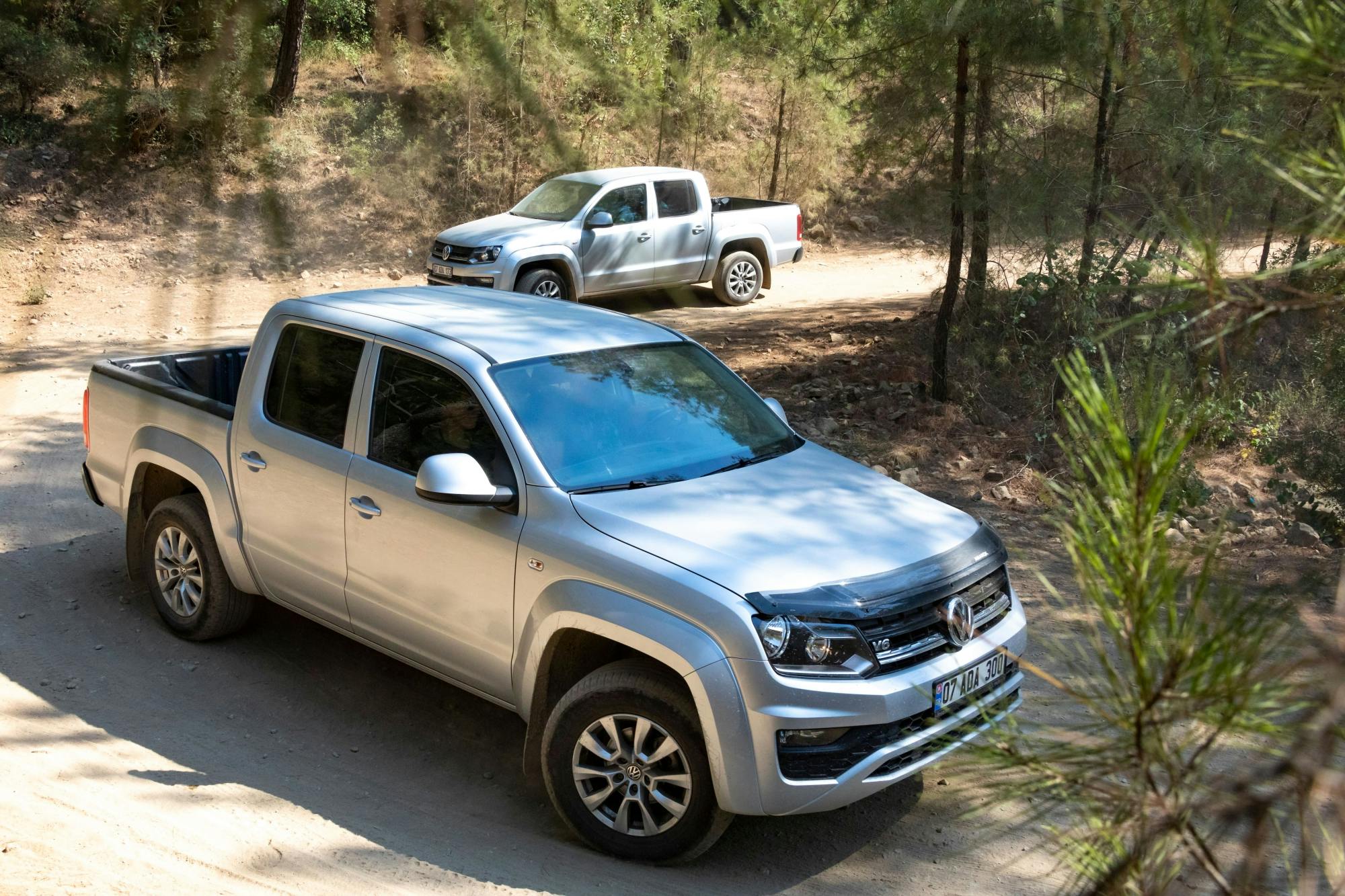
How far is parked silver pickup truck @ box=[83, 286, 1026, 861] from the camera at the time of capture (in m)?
4.08

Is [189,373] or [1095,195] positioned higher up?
[1095,195]

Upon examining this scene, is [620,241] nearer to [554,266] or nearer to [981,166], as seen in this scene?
[554,266]

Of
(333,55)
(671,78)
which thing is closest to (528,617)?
(671,78)

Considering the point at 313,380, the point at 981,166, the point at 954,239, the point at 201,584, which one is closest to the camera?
the point at 313,380

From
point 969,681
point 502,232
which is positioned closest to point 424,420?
point 969,681

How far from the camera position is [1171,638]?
1.48 m

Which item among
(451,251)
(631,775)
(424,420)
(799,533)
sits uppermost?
(451,251)

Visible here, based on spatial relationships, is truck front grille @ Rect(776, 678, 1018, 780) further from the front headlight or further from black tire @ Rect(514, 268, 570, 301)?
black tire @ Rect(514, 268, 570, 301)

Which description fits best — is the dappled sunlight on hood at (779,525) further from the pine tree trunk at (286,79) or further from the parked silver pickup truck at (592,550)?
the pine tree trunk at (286,79)

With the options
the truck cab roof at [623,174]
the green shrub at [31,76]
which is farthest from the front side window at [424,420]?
the truck cab roof at [623,174]

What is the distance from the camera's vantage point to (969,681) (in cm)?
430

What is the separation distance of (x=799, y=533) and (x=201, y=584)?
10.4 feet

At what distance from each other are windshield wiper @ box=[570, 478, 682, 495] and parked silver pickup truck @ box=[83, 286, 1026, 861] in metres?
0.02

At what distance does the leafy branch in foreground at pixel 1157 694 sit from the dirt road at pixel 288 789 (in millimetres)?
1459
